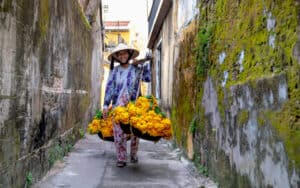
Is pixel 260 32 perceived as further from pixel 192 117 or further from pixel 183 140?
pixel 183 140

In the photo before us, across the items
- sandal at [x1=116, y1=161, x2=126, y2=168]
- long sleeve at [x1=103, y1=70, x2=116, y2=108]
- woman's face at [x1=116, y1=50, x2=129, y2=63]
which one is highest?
woman's face at [x1=116, y1=50, x2=129, y2=63]

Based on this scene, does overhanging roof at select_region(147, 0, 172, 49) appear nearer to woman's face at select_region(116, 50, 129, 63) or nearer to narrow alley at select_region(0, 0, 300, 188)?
narrow alley at select_region(0, 0, 300, 188)

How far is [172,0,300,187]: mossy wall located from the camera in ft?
8.54

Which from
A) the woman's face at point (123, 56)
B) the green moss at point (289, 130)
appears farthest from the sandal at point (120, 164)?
the green moss at point (289, 130)

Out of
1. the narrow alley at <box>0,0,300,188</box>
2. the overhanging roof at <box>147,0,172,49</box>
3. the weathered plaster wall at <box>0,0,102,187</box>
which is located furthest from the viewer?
the overhanging roof at <box>147,0,172,49</box>

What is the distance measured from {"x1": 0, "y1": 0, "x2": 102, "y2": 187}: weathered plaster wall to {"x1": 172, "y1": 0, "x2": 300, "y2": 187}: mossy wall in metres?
1.87

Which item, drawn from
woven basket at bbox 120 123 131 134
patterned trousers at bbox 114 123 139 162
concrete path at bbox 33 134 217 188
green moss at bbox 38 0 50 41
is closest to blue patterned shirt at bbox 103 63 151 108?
patterned trousers at bbox 114 123 139 162

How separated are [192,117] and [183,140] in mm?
823

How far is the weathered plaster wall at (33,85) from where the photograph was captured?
349 centimetres

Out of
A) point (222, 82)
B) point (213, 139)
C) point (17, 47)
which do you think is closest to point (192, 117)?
point (213, 139)

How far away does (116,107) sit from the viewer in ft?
20.2

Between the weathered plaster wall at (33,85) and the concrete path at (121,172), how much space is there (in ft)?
0.74

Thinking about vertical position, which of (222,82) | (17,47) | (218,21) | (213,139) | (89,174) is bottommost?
(89,174)

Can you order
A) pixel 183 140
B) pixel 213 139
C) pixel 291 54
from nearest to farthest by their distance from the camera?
pixel 291 54
pixel 213 139
pixel 183 140
